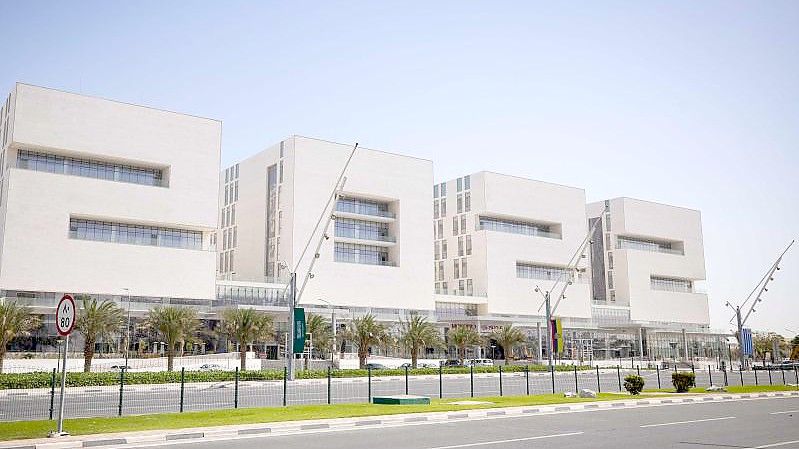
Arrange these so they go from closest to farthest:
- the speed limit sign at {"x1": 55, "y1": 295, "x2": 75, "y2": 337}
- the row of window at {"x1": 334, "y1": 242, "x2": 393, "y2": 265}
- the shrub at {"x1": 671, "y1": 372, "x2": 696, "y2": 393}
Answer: the speed limit sign at {"x1": 55, "y1": 295, "x2": 75, "y2": 337}, the shrub at {"x1": 671, "y1": 372, "x2": 696, "y2": 393}, the row of window at {"x1": 334, "y1": 242, "x2": 393, "y2": 265}

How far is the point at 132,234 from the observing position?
76.8 m

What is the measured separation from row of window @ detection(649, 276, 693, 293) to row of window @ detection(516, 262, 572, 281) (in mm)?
21595

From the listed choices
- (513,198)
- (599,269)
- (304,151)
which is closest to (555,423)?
(304,151)

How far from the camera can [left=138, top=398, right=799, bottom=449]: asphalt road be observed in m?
15.2

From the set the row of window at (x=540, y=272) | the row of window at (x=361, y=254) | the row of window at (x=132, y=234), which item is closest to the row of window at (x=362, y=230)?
the row of window at (x=361, y=254)

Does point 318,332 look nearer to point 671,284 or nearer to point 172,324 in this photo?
point 172,324

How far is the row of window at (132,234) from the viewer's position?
244 ft

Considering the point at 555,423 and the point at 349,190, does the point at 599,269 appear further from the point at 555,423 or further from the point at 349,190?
the point at 555,423

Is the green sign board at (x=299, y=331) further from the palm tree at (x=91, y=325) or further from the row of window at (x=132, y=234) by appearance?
the row of window at (x=132, y=234)

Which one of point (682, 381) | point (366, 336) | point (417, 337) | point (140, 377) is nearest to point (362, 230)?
point (417, 337)

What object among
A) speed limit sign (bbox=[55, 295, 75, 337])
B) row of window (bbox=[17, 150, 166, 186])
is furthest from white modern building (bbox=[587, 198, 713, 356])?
speed limit sign (bbox=[55, 295, 75, 337])

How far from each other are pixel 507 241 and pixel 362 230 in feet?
75.4

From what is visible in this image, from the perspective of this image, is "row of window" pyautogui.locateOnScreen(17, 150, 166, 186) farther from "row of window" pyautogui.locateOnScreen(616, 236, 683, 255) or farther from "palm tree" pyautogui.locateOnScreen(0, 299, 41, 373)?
"row of window" pyautogui.locateOnScreen(616, 236, 683, 255)

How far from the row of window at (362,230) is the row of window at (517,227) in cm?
1640
